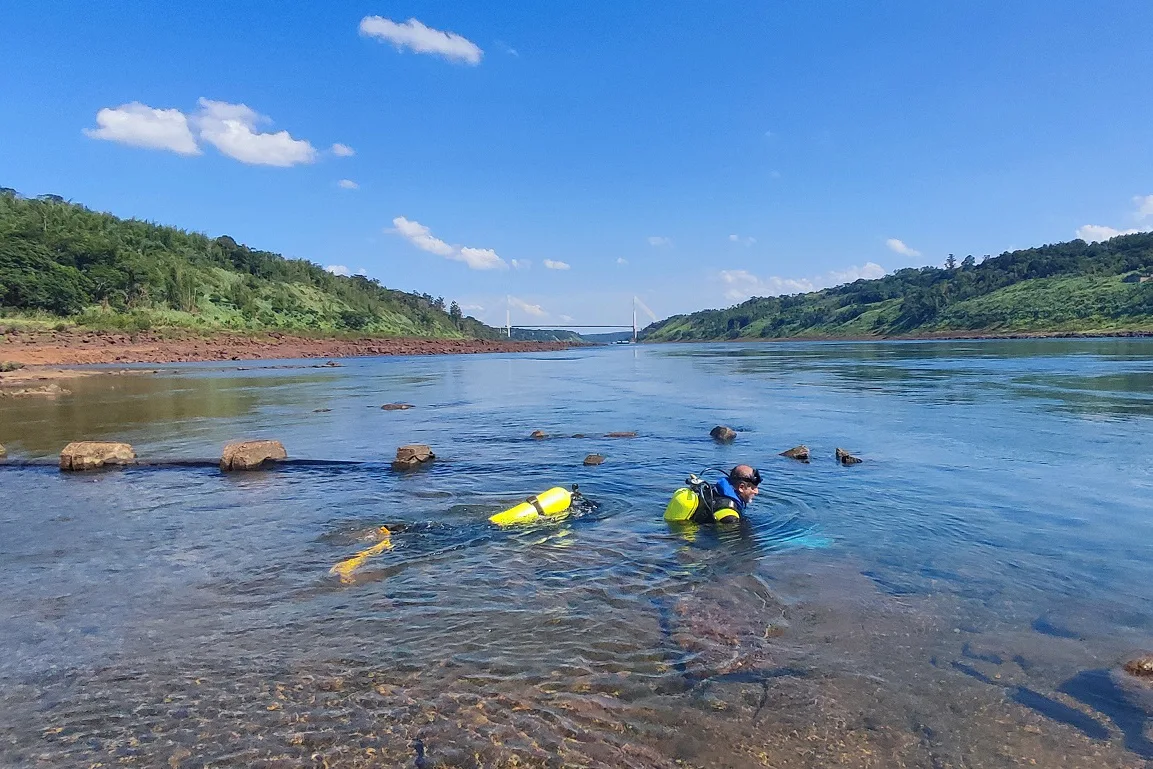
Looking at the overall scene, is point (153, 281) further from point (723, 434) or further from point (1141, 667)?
point (1141, 667)

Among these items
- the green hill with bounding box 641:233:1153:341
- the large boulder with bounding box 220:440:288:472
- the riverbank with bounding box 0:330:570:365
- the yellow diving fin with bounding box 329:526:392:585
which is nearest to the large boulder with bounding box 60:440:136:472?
the large boulder with bounding box 220:440:288:472

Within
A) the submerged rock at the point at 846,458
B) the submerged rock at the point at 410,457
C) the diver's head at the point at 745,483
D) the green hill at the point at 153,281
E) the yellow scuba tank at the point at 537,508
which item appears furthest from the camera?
the green hill at the point at 153,281

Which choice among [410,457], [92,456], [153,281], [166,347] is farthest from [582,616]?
[153,281]

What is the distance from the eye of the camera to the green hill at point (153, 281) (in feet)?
257

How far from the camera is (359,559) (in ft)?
31.7

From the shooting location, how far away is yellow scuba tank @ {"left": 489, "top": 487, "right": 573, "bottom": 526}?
1174 cm

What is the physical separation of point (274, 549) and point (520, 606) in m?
4.61

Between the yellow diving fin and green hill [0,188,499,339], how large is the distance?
8444cm

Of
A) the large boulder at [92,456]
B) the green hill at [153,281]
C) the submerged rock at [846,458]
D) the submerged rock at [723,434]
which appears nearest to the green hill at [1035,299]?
the submerged rock at [723,434]

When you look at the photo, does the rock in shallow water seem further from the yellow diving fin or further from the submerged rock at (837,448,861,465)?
the submerged rock at (837,448,861,465)

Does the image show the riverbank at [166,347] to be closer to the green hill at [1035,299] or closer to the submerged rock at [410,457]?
the submerged rock at [410,457]

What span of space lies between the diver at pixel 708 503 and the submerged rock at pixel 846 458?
6.20 m

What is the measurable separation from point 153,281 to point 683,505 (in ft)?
346

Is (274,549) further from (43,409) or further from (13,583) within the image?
(43,409)
